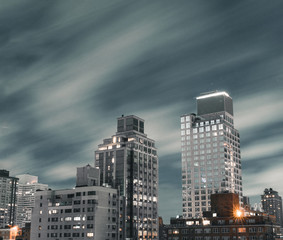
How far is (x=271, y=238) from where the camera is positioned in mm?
199125

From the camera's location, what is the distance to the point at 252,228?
655 ft

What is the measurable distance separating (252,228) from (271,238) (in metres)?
10.3
